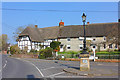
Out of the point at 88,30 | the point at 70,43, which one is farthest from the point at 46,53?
the point at 88,30

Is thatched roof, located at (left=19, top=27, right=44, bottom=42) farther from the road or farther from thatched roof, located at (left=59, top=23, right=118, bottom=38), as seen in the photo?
the road

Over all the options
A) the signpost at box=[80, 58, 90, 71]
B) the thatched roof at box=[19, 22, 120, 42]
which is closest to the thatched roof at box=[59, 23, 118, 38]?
the thatched roof at box=[19, 22, 120, 42]

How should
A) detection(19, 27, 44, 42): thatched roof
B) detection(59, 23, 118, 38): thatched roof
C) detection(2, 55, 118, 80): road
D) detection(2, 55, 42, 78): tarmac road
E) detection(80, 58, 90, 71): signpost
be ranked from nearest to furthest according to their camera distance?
1. detection(2, 55, 42, 78): tarmac road
2. detection(2, 55, 118, 80): road
3. detection(80, 58, 90, 71): signpost
4. detection(59, 23, 118, 38): thatched roof
5. detection(19, 27, 44, 42): thatched roof

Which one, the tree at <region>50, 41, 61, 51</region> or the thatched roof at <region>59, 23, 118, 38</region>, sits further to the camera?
the thatched roof at <region>59, 23, 118, 38</region>

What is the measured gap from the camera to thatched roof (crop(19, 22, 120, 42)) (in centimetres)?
4416

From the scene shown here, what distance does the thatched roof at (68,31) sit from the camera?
44156 millimetres

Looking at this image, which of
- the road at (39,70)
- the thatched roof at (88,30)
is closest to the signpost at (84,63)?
the road at (39,70)

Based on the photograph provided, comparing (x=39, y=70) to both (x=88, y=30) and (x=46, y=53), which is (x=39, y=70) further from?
(x=88, y=30)

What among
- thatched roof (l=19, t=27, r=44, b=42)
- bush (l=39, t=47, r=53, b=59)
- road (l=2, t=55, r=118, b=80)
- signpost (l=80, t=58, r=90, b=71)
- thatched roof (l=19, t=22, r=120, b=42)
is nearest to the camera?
road (l=2, t=55, r=118, b=80)

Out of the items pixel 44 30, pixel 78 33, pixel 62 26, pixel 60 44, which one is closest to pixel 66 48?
pixel 60 44

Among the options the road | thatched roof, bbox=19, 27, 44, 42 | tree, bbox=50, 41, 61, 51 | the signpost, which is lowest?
the road

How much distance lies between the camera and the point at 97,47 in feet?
138

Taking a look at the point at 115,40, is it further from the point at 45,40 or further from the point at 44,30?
the point at 44,30

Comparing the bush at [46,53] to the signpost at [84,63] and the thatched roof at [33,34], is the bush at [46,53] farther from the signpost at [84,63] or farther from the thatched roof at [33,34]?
the signpost at [84,63]
